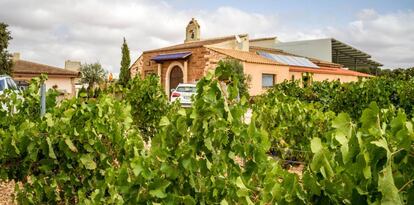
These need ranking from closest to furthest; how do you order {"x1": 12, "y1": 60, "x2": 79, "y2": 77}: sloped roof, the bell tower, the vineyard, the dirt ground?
the vineyard, the dirt ground, {"x1": 12, "y1": 60, "x2": 79, "y2": 77}: sloped roof, the bell tower

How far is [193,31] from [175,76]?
20.3 feet

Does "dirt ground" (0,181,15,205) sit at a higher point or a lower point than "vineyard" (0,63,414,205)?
lower

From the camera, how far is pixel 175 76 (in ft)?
97.3

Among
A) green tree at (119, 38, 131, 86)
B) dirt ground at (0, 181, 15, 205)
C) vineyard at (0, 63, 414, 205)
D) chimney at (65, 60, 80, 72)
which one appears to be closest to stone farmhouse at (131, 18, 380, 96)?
green tree at (119, 38, 131, 86)

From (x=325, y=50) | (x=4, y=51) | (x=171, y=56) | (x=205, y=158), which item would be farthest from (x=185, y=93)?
(x=325, y=50)

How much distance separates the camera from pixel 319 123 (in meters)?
6.12

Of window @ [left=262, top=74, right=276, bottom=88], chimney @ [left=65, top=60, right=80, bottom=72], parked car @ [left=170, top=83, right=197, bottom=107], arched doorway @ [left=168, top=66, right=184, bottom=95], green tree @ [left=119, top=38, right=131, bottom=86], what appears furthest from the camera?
chimney @ [left=65, top=60, right=80, bottom=72]

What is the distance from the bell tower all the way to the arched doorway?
5.34 meters

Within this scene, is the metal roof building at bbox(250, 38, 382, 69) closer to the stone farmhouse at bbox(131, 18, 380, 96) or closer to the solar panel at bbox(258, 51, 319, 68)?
the stone farmhouse at bbox(131, 18, 380, 96)

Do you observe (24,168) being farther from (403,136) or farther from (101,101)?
(403,136)

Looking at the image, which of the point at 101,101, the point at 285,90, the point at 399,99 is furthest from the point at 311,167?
the point at 285,90

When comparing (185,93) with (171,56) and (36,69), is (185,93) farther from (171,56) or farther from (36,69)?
(36,69)

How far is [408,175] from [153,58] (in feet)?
96.8

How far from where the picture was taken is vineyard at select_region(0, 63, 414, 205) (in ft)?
4.23
